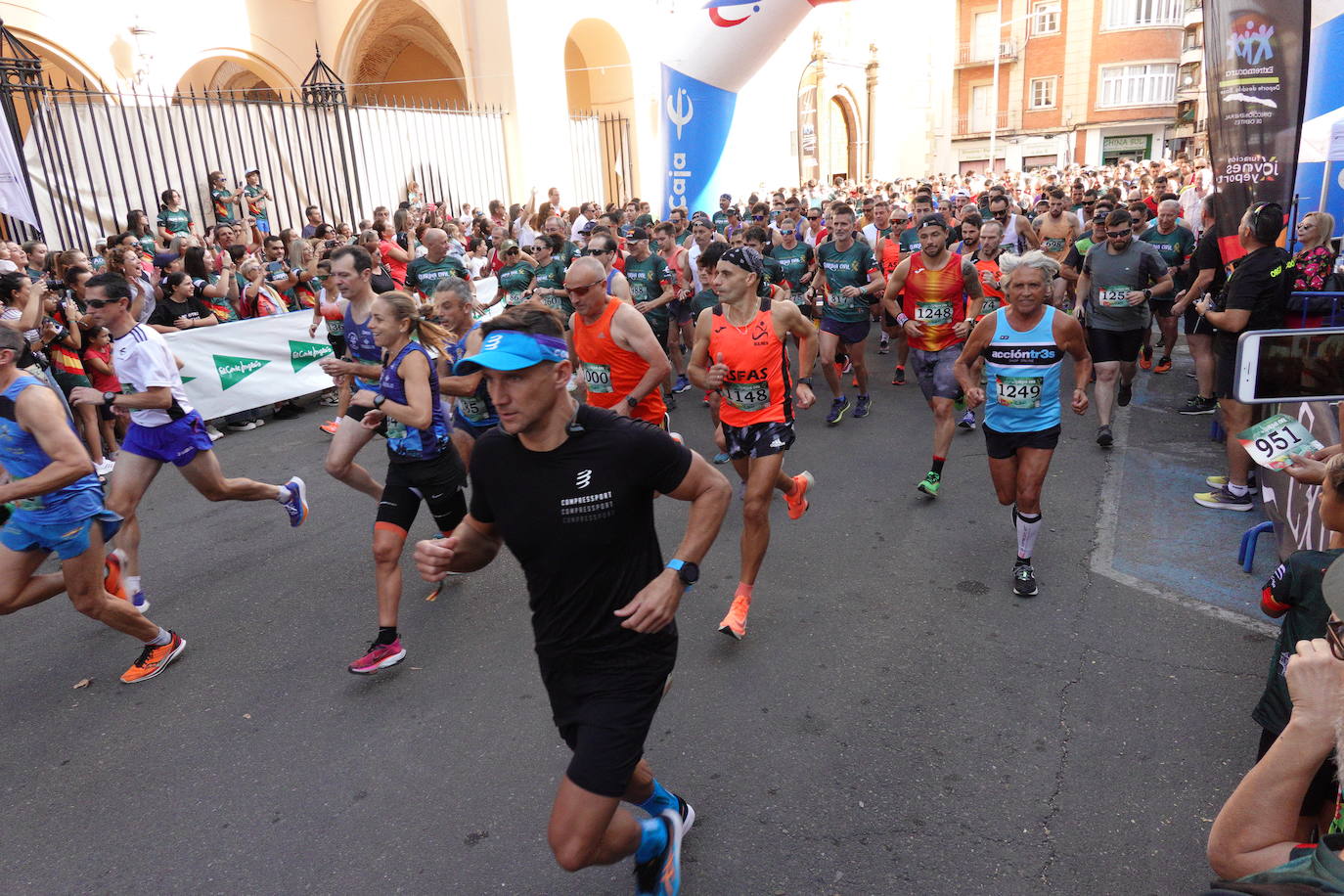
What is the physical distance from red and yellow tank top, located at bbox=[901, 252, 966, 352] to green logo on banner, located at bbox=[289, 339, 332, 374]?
21.7 ft

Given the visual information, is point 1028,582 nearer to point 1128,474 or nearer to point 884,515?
point 884,515

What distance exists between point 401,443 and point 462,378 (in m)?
0.91

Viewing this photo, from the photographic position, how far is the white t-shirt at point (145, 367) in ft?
15.8

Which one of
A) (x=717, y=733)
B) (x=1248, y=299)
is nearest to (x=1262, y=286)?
(x=1248, y=299)

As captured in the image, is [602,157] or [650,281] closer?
[650,281]

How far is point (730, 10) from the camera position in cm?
1347

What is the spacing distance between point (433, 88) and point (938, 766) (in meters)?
28.2

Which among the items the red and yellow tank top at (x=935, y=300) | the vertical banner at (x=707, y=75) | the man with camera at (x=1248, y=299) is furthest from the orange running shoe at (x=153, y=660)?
Answer: the vertical banner at (x=707, y=75)

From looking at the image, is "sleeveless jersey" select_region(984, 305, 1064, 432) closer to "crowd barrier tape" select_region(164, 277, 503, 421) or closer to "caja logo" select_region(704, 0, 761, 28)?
"crowd barrier tape" select_region(164, 277, 503, 421)

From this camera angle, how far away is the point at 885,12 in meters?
34.0

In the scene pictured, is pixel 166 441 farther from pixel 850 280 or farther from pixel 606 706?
pixel 850 280

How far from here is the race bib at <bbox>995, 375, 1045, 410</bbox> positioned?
15.9 ft

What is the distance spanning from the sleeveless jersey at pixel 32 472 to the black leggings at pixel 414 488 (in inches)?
51.3

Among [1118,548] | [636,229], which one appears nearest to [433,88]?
[636,229]
